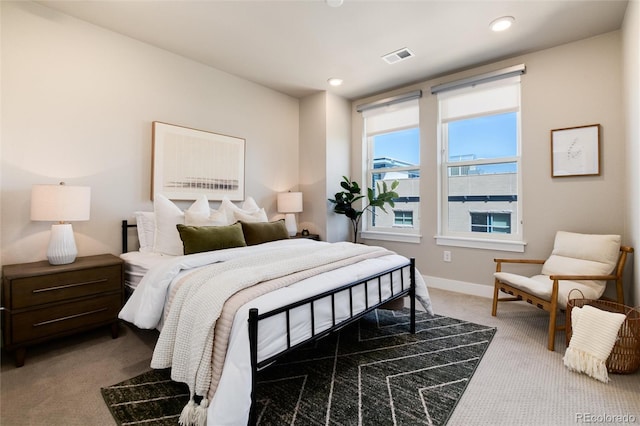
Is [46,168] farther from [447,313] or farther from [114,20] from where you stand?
[447,313]

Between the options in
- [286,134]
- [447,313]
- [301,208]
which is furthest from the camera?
[286,134]

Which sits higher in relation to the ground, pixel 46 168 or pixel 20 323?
pixel 46 168

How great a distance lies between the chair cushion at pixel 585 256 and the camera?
8.30 ft

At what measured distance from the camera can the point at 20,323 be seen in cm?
197

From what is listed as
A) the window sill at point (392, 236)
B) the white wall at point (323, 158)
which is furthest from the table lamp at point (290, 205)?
the window sill at point (392, 236)

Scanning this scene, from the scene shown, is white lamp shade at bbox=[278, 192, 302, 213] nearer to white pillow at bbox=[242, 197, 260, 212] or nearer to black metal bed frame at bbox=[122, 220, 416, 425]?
white pillow at bbox=[242, 197, 260, 212]

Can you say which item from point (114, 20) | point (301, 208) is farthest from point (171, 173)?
point (301, 208)

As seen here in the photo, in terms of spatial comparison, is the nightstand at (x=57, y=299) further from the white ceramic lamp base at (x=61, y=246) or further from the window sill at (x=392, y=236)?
the window sill at (x=392, y=236)

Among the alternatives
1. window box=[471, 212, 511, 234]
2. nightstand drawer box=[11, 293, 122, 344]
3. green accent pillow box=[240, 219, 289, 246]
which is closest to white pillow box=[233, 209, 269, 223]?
green accent pillow box=[240, 219, 289, 246]

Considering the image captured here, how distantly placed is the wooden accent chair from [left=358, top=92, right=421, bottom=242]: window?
153 centimetres

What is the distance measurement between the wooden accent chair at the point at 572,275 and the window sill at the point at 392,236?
132 cm

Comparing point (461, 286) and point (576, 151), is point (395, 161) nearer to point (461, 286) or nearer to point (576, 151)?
point (461, 286)

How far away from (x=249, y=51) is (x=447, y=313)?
337 centimetres

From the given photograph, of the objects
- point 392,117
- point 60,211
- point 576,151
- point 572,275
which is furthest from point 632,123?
point 60,211
